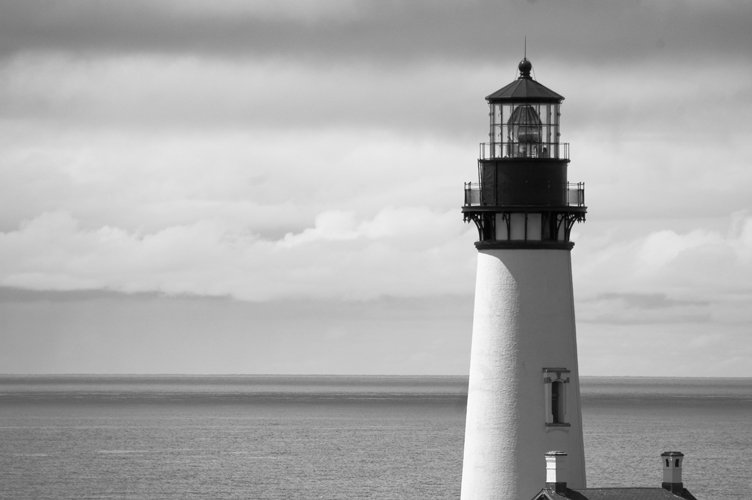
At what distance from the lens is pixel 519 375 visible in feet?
88.3

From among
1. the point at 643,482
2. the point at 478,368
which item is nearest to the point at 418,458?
the point at 643,482

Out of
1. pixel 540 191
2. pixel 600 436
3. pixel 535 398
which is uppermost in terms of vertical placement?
pixel 600 436

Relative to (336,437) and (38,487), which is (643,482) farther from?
(336,437)

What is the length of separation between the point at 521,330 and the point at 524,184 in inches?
104

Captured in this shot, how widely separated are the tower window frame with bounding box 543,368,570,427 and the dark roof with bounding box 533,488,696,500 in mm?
1328

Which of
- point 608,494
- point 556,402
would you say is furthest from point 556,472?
point 556,402

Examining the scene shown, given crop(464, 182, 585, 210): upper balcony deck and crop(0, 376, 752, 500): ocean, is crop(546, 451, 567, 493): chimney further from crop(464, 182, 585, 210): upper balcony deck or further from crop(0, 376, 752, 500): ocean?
crop(0, 376, 752, 500): ocean

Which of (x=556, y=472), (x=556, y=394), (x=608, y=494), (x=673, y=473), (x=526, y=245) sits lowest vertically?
(x=608, y=494)

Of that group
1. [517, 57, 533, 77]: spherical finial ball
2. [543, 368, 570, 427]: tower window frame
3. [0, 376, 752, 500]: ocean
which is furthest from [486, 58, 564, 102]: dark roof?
[0, 376, 752, 500]: ocean

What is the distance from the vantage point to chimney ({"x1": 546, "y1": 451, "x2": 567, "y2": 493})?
1023 inches

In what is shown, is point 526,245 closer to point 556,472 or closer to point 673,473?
point 556,472

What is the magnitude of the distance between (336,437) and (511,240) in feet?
344

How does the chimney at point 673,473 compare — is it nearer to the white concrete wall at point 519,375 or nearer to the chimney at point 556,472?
the white concrete wall at point 519,375

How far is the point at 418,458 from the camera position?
100875mm
